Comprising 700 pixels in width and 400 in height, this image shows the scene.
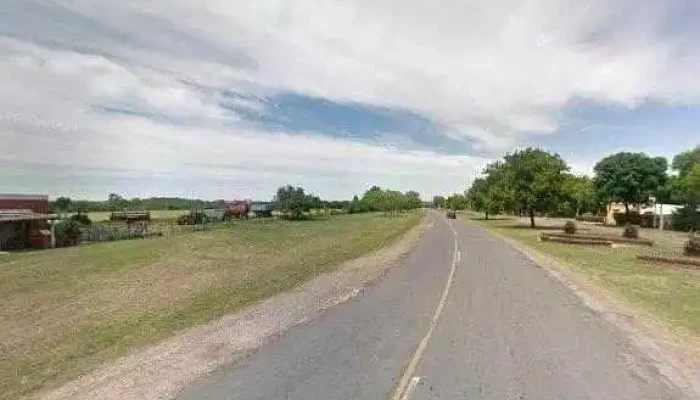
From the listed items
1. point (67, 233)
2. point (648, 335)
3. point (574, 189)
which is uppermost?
point (574, 189)

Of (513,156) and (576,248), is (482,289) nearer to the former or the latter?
(576,248)

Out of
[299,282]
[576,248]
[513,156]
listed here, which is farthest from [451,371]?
[513,156]

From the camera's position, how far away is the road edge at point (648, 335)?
7.49 meters

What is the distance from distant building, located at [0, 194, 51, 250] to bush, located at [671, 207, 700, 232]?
65168mm

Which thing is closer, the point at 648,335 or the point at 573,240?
the point at 648,335

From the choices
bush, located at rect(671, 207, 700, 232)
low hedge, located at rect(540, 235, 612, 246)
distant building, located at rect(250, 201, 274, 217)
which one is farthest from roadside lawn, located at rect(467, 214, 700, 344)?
distant building, located at rect(250, 201, 274, 217)

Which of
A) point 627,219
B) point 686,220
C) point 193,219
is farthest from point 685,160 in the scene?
point 193,219

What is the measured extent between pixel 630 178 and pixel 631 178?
5.9 inches

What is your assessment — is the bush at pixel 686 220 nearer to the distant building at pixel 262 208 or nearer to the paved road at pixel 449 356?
the paved road at pixel 449 356

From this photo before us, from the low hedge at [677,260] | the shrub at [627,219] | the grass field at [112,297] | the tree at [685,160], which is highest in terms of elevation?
the tree at [685,160]

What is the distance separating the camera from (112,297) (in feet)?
51.5

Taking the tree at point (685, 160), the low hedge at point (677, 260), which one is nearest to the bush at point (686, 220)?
the tree at point (685, 160)

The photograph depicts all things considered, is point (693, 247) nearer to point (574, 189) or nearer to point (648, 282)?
point (648, 282)

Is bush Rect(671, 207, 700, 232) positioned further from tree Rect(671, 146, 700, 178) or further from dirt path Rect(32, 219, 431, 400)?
dirt path Rect(32, 219, 431, 400)
